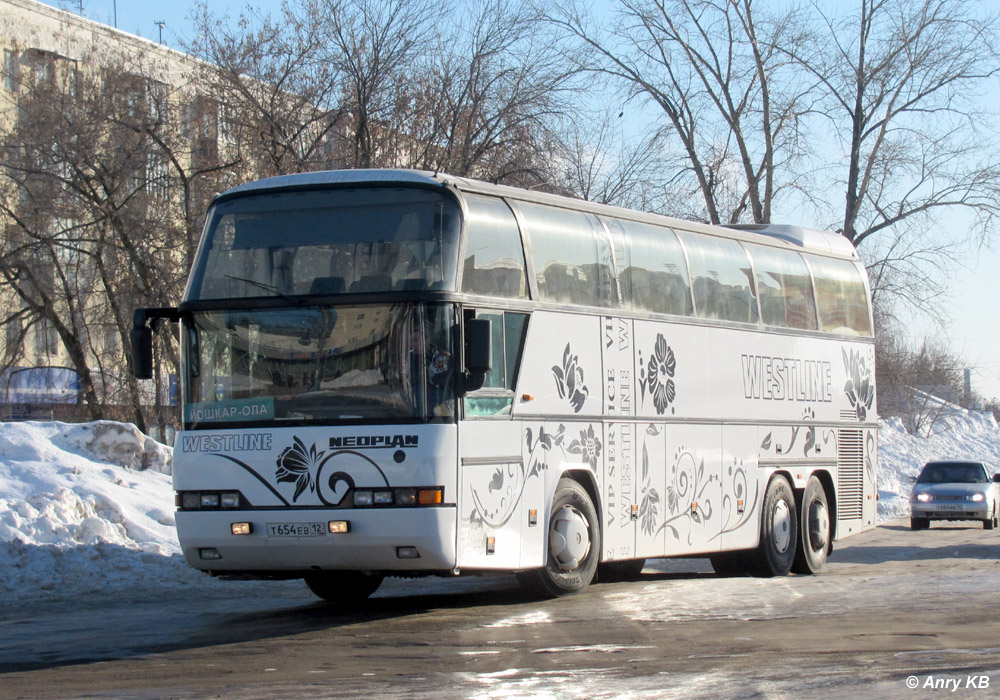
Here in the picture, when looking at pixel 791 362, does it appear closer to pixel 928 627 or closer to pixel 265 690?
pixel 928 627

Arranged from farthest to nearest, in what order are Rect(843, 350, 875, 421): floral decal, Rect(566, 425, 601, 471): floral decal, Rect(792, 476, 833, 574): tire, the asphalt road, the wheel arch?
Rect(843, 350, 875, 421): floral decal, the wheel arch, Rect(792, 476, 833, 574): tire, Rect(566, 425, 601, 471): floral decal, the asphalt road

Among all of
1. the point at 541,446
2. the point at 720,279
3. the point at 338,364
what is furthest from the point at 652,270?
the point at 338,364

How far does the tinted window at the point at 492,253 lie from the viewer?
11.2 m

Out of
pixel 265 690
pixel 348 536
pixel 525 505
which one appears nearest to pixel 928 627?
pixel 525 505

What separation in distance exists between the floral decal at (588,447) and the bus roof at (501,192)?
2.19 m

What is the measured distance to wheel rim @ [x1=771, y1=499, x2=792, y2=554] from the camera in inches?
642

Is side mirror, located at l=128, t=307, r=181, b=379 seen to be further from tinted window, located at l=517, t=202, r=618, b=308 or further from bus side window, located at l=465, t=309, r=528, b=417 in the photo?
tinted window, located at l=517, t=202, r=618, b=308

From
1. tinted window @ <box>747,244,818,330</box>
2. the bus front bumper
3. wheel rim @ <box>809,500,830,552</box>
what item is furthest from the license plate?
wheel rim @ <box>809,500,830,552</box>

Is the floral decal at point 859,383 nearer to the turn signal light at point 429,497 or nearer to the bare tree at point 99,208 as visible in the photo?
the turn signal light at point 429,497

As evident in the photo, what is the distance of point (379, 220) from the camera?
11.1 meters

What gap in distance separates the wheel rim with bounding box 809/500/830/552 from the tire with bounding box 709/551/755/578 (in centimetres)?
110

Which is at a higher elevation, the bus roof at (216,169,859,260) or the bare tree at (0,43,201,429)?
the bare tree at (0,43,201,429)

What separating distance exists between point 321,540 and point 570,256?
12.4 ft

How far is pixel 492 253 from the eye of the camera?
1151 cm
